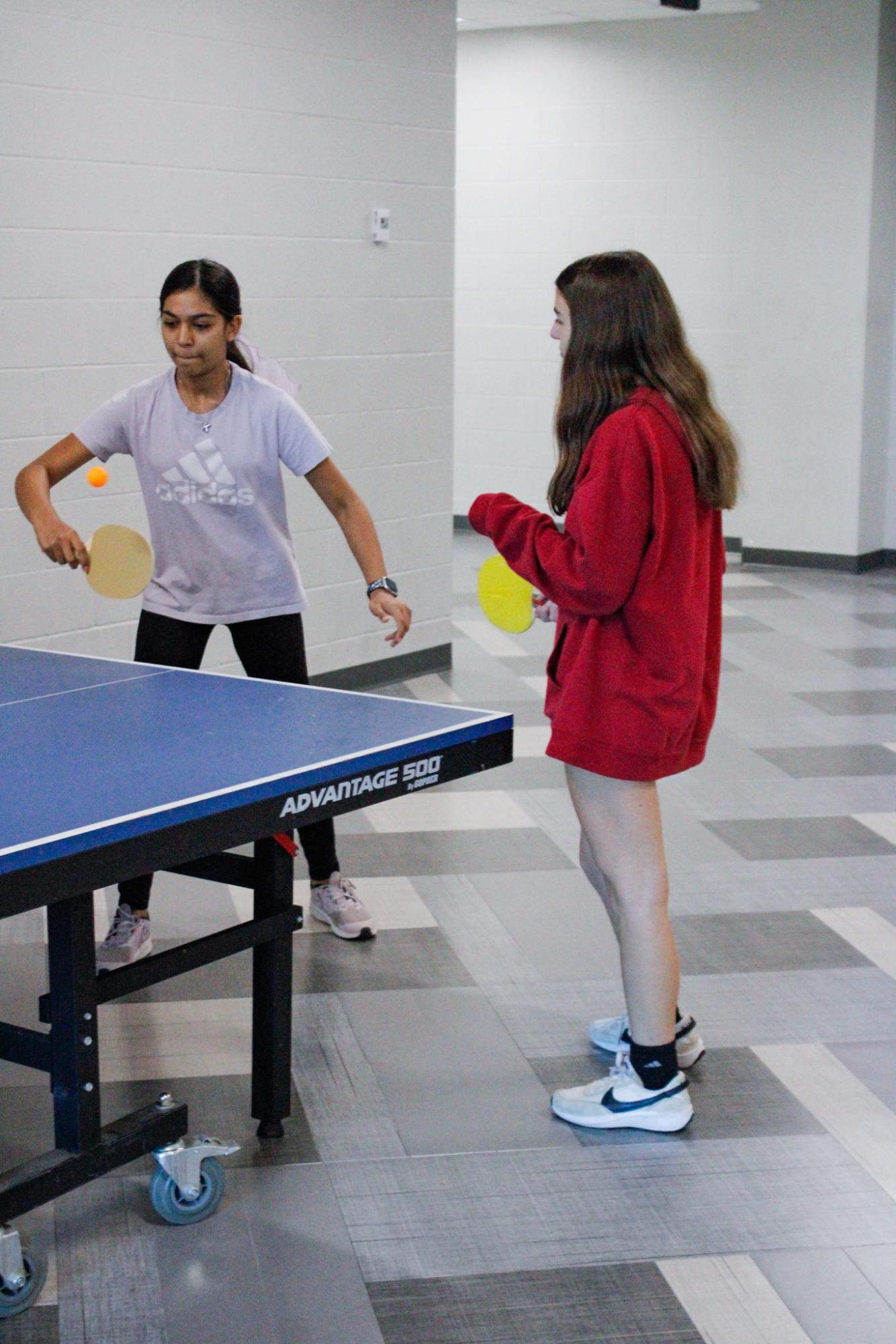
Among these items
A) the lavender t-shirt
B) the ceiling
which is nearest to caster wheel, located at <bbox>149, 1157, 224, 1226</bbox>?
the lavender t-shirt

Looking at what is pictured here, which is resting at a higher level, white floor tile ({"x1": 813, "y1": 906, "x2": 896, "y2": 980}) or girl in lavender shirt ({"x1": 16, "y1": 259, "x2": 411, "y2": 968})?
girl in lavender shirt ({"x1": 16, "y1": 259, "x2": 411, "y2": 968})

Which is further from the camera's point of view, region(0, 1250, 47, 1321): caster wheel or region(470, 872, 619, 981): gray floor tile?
region(470, 872, 619, 981): gray floor tile

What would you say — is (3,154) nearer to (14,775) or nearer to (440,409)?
(440,409)

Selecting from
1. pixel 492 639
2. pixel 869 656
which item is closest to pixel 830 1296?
pixel 869 656

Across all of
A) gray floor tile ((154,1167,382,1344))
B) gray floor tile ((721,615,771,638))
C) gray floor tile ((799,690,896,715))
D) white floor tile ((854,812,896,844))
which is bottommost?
gray floor tile ((154,1167,382,1344))

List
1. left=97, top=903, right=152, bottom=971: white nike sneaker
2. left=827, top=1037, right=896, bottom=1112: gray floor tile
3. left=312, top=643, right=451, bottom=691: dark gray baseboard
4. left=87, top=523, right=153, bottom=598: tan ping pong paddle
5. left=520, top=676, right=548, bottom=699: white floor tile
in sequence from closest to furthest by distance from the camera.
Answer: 1. left=827, top=1037, right=896, bottom=1112: gray floor tile
2. left=87, top=523, right=153, bottom=598: tan ping pong paddle
3. left=97, top=903, right=152, bottom=971: white nike sneaker
4. left=312, top=643, right=451, bottom=691: dark gray baseboard
5. left=520, top=676, right=548, bottom=699: white floor tile

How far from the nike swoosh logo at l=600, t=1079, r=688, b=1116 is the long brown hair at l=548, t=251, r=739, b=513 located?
1.00m

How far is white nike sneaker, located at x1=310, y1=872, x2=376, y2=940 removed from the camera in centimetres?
361

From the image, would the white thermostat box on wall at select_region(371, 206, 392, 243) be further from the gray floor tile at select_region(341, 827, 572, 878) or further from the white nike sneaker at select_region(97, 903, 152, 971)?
the white nike sneaker at select_region(97, 903, 152, 971)

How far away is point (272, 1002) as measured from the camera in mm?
2684

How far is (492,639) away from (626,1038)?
13.9 ft

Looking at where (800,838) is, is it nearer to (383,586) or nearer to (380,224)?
(383,586)

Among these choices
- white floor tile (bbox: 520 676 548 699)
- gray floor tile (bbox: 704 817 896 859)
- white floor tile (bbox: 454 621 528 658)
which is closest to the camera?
gray floor tile (bbox: 704 817 896 859)

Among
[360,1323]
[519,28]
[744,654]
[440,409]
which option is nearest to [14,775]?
[360,1323]
